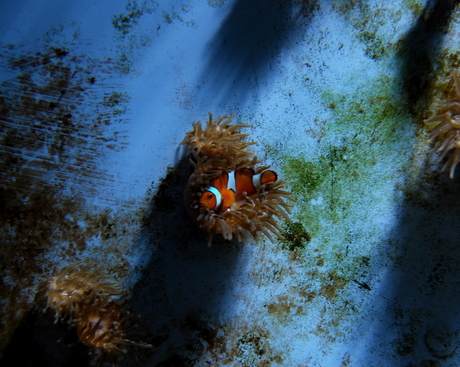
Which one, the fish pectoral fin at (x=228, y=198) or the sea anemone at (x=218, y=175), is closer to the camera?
the sea anemone at (x=218, y=175)

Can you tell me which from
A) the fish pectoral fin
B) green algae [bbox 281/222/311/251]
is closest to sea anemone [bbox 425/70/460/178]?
green algae [bbox 281/222/311/251]

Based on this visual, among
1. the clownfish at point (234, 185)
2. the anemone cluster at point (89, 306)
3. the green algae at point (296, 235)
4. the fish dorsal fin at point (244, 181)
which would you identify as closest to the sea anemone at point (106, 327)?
the anemone cluster at point (89, 306)

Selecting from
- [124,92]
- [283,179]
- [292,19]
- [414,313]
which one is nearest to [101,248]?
[124,92]

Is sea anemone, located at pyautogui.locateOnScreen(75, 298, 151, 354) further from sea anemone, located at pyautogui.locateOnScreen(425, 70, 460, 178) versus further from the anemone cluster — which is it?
sea anemone, located at pyautogui.locateOnScreen(425, 70, 460, 178)

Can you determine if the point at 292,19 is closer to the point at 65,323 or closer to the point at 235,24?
the point at 235,24

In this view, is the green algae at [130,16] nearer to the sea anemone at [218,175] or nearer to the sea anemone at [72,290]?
the sea anemone at [218,175]

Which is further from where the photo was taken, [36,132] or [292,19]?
[292,19]

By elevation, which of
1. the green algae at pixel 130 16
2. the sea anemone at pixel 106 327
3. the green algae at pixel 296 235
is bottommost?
the green algae at pixel 296 235
